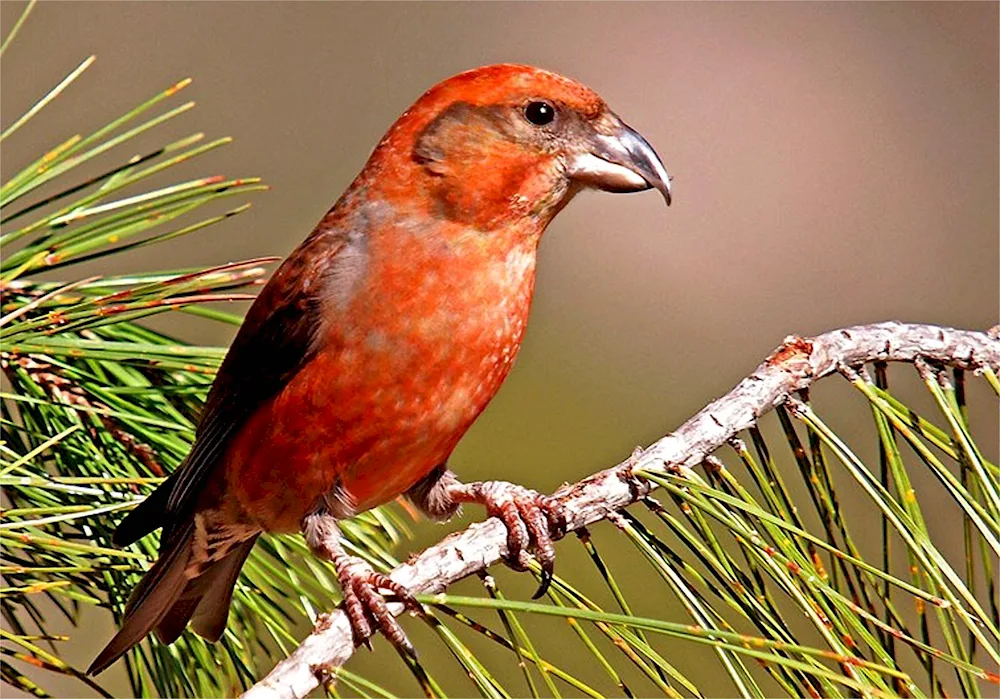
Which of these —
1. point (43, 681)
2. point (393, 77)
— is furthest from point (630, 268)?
point (43, 681)

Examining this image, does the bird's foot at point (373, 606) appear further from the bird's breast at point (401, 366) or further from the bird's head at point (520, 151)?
the bird's head at point (520, 151)

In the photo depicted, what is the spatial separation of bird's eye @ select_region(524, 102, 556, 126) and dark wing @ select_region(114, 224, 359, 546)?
15.0 inches

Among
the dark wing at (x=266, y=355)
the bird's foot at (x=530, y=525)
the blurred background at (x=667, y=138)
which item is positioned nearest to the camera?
the bird's foot at (x=530, y=525)

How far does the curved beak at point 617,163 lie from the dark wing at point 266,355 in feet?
1.43

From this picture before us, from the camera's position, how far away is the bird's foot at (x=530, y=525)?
6.39 ft

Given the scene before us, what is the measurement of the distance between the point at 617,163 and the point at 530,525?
2.18 ft

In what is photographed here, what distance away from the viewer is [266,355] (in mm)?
2453

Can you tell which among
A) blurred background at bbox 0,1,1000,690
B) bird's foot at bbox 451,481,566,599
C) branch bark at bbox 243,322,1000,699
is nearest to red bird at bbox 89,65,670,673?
→ bird's foot at bbox 451,481,566,599

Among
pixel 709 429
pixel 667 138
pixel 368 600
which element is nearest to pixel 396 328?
pixel 368 600

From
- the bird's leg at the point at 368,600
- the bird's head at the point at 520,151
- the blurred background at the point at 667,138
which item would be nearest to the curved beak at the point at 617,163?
the bird's head at the point at 520,151

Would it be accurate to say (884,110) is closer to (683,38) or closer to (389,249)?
(683,38)

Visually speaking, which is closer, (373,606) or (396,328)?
(373,606)

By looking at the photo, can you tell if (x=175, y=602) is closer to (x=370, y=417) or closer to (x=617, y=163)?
(x=370, y=417)

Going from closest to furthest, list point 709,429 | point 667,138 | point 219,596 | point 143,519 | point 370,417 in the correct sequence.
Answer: point 709,429 < point 143,519 < point 370,417 < point 219,596 < point 667,138
